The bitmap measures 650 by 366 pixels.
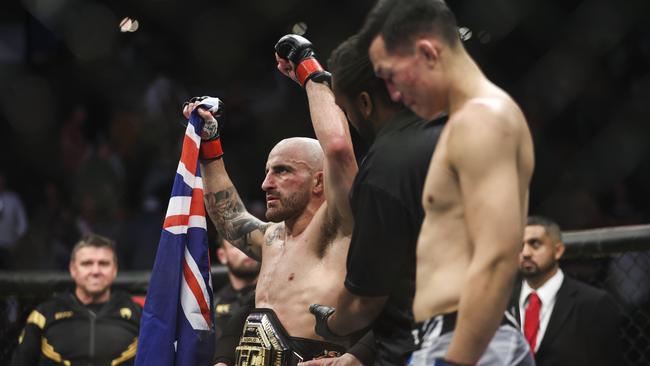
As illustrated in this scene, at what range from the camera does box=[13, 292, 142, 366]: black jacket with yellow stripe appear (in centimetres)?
424

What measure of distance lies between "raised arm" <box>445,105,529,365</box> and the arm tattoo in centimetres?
156

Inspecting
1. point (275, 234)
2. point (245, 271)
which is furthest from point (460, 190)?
point (245, 271)

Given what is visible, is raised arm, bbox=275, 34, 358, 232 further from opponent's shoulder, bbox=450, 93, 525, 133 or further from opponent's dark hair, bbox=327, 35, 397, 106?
opponent's shoulder, bbox=450, 93, 525, 133

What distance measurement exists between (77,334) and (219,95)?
1.63 m

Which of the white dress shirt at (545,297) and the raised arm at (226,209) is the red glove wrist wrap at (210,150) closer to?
the raised arm at (226,209)

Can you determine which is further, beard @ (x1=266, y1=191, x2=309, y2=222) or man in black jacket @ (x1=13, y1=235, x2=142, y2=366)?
man in black jacket @ (x1=13, y1=235, x2=142, y2=366)

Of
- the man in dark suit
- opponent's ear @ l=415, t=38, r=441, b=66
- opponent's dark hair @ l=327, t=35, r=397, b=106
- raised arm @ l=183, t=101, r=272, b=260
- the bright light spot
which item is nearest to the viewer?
opponent's ear @ l=415, t=38, r=441, b=66

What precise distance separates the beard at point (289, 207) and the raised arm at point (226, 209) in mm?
184

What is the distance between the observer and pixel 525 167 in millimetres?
1698

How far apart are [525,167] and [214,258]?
4.15 meters

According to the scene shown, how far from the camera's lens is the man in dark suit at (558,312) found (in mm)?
3918

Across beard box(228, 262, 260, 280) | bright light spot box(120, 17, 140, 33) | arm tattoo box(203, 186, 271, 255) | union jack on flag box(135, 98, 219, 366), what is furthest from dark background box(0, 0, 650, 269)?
union jack on flag box(135, 98, 219, 366)

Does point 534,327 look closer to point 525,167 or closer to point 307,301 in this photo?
point 307,301

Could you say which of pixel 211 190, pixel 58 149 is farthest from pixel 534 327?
pixel 58 149
